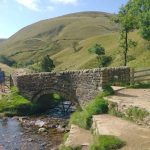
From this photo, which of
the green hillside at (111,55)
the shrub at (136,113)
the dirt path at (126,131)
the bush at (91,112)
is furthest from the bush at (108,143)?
the green hillside at (111,55)

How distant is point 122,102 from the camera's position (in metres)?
24.1

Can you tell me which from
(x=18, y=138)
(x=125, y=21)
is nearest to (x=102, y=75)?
(x=18, y=138)

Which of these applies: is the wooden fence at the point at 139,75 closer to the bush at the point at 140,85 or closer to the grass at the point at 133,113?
the bush at the point at 140,85

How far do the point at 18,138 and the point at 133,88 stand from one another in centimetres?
964

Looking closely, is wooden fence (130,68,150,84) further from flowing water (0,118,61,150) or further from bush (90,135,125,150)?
bush (90,135,125,150)

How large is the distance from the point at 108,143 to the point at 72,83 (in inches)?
771

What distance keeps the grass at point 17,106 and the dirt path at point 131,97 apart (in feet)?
37.6

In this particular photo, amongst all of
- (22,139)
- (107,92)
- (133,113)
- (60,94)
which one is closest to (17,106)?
(60,94)

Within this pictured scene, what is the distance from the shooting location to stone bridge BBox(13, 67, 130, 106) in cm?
3144

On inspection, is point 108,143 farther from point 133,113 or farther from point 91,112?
point 91,112

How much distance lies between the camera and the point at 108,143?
17.5 m

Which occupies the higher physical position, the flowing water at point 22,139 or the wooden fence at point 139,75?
the wooden fence at point 139,75

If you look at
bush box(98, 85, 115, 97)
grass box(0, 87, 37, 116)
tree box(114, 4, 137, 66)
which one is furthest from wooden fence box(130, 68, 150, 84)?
tree box(114, 4, 137, 66)

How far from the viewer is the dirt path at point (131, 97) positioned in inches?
910
